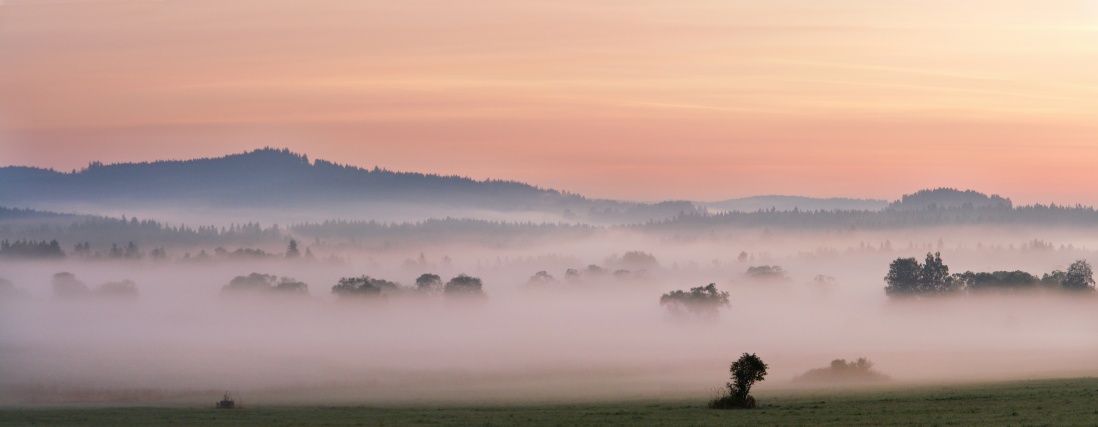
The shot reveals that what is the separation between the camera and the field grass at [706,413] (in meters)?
70.5

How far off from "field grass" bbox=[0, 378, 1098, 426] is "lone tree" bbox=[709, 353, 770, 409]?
1.19m

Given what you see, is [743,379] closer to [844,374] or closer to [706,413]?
[706,413]

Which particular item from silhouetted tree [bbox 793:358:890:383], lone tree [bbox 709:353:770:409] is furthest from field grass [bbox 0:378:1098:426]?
silhouetted tree [bbox 793:358:890:383]

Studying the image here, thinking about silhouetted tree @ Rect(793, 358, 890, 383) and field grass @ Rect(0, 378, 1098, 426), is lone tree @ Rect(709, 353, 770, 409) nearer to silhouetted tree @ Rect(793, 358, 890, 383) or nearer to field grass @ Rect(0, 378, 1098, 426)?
field grass @ Rect(0, 378, 1098, 426)

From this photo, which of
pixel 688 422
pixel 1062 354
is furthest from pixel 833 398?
pixel 1062 354

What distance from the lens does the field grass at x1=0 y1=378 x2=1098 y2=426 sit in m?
70.5

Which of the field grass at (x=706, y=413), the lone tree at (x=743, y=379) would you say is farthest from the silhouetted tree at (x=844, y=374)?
the lone tree at (x=743, y=379)

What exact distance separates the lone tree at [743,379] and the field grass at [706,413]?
1.19 m

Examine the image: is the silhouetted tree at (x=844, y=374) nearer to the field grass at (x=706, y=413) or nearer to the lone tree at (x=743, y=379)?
the field grass at (x=706, y=413)

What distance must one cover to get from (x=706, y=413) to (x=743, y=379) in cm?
664

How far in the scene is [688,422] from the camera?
74.2 meters

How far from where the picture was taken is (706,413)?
263 ft

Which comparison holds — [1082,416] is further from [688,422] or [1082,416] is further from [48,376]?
[48,376]

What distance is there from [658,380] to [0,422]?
69941 millimetres
